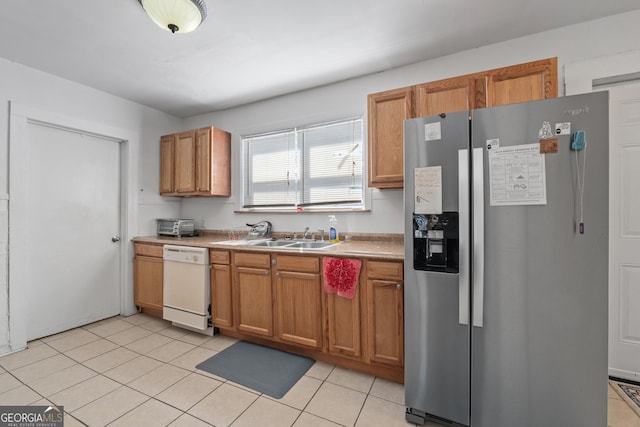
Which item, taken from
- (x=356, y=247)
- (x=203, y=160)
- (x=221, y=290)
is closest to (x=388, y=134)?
(x=356, y=247)

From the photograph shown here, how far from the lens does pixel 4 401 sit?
1.73 metres

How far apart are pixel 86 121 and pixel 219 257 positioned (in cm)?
214

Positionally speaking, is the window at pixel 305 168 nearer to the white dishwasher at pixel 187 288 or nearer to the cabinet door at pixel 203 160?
the cabinet door at pixel 203 160

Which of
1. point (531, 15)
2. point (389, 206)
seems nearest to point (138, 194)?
point (389, 206)

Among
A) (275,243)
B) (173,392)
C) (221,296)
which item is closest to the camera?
(173,392)

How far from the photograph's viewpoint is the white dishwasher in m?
2.62

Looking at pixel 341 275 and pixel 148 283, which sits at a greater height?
pixel 341 275

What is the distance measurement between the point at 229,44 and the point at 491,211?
2285 mm

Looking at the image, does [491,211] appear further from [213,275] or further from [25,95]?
[25,95]

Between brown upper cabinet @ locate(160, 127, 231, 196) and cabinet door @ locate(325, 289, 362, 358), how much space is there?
6.88ft

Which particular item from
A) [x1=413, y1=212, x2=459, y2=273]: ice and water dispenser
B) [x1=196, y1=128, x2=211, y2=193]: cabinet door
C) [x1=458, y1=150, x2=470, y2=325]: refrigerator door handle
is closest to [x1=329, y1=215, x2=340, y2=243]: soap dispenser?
[x1=413, y1=212, x2=459, y2=273]: ice and water dispenser

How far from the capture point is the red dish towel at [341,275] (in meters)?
1.99
